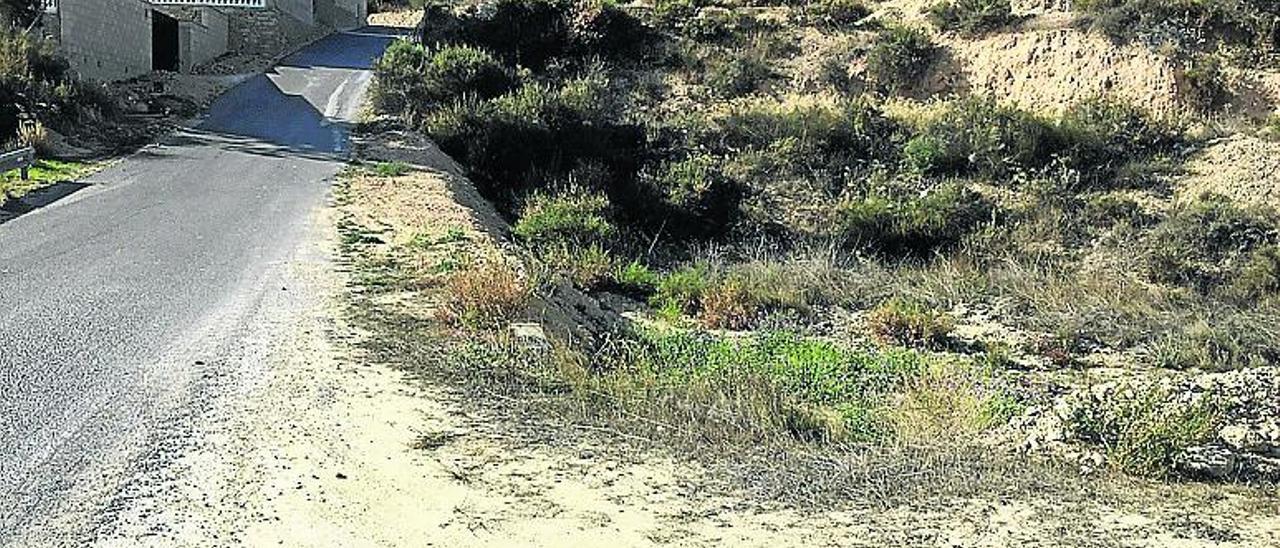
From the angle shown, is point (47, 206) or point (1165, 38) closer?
point (47, 206)

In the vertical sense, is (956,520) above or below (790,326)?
above

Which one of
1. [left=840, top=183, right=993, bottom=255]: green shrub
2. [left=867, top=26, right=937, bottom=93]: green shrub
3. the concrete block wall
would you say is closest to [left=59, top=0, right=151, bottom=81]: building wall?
the concrete block wall

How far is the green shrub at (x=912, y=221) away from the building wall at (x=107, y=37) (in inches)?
684

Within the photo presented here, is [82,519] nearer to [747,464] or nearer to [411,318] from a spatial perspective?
[747,464]

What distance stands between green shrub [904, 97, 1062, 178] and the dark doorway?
2158 centimetres

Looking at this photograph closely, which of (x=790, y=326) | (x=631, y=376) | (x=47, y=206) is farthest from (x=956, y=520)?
(x=47, y=206)

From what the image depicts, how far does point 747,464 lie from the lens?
22.6 feet

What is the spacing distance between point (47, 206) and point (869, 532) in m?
12.9

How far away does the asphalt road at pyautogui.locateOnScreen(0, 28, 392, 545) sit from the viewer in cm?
603

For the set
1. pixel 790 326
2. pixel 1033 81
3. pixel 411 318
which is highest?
pixel 1033 81

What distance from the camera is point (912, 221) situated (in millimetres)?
23109

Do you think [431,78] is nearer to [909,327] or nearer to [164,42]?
[164,42]

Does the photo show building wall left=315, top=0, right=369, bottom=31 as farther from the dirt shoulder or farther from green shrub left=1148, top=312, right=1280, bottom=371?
the dirt shoulder

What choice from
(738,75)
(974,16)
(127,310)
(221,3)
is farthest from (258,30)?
(127,310)
